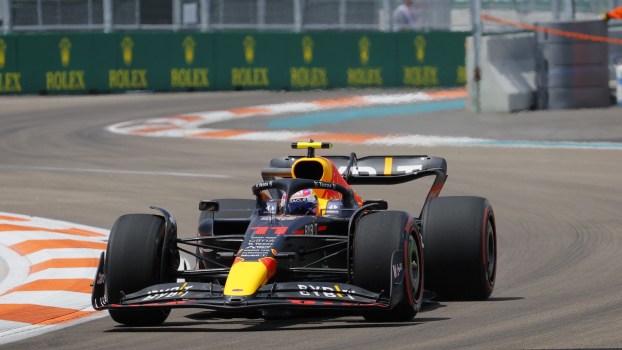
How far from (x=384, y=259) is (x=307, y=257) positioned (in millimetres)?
731

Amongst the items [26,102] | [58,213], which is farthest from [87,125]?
[58,213]

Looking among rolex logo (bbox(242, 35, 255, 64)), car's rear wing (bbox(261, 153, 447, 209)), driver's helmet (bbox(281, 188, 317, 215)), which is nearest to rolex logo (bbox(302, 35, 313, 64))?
rolex logo (bbox(242, 35, 255, 64))

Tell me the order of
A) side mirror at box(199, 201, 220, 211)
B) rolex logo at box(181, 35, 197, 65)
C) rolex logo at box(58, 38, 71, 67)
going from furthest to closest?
rolex logo at box(181, 35, 197, 65)
rolex logo at box(58, 38, 71, 67)
side mirror at box(199, 201, 220, 211)

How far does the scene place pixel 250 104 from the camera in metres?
28.1

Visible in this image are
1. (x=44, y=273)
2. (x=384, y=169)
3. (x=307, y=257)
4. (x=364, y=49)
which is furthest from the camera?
(x=364, y=49)

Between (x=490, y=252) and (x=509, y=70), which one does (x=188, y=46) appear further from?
(x=490, y=252)

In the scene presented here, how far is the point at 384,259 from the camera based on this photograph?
7.68 metres

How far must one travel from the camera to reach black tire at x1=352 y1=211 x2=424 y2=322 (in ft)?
25.1

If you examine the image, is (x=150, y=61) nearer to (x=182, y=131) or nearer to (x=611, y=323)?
(x=182, y=131)

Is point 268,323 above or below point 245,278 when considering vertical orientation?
below

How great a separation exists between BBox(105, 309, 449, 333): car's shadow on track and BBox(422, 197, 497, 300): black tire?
2.25 feet

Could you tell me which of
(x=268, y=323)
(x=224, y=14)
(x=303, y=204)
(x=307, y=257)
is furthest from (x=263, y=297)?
(x=224, y=14)

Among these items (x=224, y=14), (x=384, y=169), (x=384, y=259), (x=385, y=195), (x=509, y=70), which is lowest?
(x=385, y=195)

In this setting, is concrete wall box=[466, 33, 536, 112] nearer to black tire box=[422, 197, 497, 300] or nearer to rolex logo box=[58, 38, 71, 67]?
rolex logo box=[58, 38, 71, 67]
